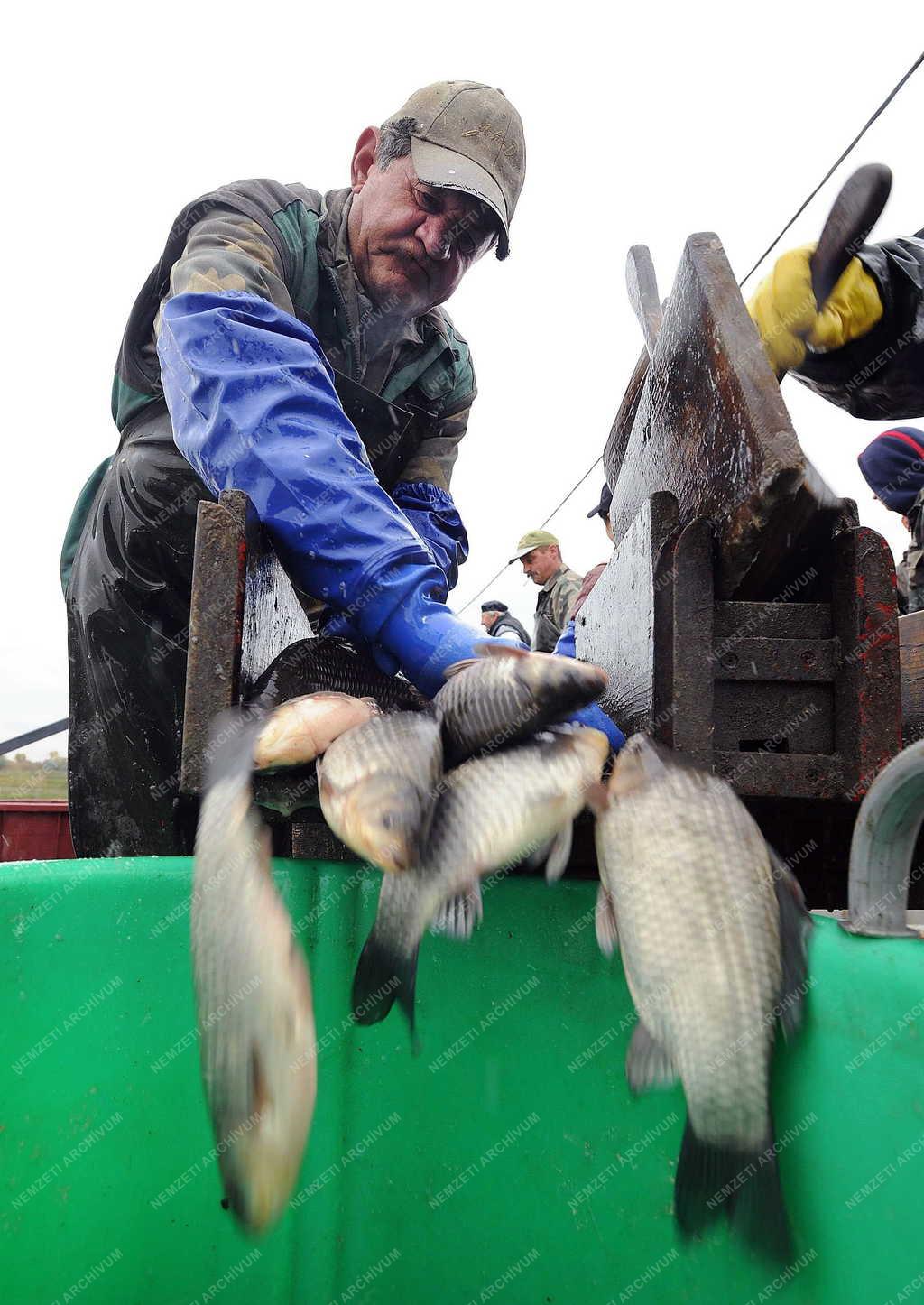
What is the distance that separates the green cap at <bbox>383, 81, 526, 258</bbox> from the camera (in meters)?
2.54

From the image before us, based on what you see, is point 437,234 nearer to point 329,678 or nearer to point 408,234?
point 408,234

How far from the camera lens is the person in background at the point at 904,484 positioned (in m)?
3.92

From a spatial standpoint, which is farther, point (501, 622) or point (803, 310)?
point (501, 622)

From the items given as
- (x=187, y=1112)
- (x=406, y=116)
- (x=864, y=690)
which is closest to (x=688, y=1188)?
(x=864, y=690)

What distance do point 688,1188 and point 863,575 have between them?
976 millimetres

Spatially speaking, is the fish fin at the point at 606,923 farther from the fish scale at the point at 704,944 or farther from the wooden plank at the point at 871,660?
the wooden plank at the point at 871,660

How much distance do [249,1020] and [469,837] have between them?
381 mm

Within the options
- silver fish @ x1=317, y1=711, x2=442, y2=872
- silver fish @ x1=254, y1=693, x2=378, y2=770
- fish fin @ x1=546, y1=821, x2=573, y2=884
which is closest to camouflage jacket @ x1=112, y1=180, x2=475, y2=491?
silver fish @ x1=254, y1=693, x2=378, y2=770

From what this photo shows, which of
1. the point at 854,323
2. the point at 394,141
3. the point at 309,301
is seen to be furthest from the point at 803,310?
the point at 309,301

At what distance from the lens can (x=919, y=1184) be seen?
979 millimetres

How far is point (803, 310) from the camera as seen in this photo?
7.46ft

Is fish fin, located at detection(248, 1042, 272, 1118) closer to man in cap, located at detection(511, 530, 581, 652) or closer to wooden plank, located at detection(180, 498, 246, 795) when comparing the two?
wooden plank, located at detection(180, 498, 246, 795)

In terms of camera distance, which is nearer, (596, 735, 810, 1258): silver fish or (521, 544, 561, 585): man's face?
(596, 735, 810, 1258): silver fish

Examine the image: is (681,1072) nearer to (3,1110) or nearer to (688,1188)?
(688,1188)
